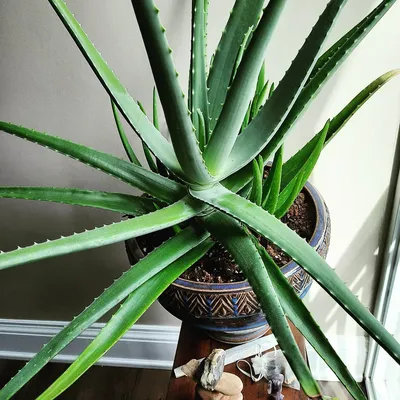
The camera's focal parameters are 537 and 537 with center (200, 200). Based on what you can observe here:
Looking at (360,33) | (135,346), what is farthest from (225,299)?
(135,346)

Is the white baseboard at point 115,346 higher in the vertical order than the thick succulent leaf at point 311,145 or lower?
lower

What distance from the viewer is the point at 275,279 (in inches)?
22.5

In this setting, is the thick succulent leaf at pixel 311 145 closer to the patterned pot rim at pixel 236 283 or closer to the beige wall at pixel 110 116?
the patterned pot rim at pixel 236 283

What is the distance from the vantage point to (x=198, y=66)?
621 mm

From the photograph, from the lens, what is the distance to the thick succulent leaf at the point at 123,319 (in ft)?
1.74

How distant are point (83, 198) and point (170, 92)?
0.26 meters

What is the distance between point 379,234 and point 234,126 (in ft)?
1.82

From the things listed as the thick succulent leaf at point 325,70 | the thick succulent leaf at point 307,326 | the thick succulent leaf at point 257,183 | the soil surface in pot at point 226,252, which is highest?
the thick succulent leaf at point 325,70

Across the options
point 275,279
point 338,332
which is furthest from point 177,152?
point 338,332

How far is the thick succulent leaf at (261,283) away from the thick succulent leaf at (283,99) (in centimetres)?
7

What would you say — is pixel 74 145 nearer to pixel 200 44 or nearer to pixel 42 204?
pixel 200 44

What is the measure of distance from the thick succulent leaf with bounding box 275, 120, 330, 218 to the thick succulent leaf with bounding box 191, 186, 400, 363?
0.28 feet

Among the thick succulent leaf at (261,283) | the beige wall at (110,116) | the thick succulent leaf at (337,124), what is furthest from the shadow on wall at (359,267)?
Answer: the thick succulent leaf at (261,283)

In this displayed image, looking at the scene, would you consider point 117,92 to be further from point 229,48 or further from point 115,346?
point 115,346
